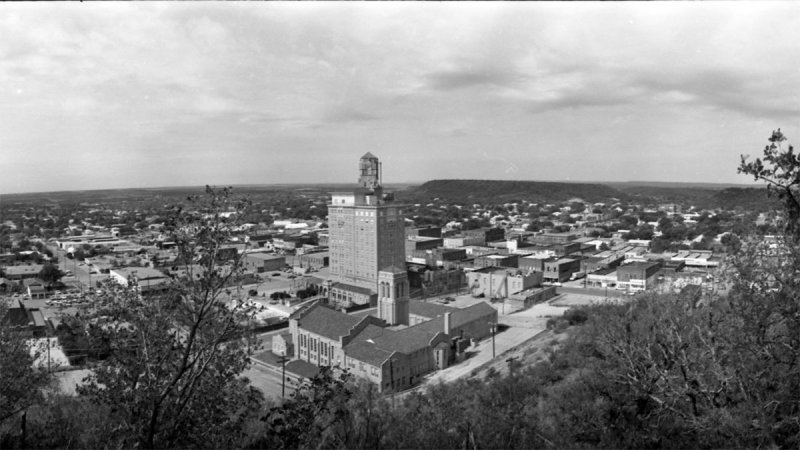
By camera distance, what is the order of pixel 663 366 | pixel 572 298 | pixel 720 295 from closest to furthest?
pixel 720 295
pixel 663 366
pixel 572 298

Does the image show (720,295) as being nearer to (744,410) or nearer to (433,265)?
(744,410)

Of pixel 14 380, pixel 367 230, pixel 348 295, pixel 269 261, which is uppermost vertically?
pixel 14 380

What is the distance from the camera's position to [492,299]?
101 ft

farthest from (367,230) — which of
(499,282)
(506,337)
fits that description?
(506,337)

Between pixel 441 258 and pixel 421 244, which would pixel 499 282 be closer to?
pixel 441 258

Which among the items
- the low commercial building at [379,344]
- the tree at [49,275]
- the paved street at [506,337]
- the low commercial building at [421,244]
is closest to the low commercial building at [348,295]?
the paved street at [506,337]

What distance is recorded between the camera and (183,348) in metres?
3.98

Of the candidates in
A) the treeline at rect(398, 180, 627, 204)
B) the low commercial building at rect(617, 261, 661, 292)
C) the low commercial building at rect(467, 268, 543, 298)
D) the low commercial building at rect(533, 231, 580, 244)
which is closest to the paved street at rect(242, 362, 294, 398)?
the low commercial building at rect(467, 268, 543, 298)

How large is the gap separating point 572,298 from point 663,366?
86.1 ft

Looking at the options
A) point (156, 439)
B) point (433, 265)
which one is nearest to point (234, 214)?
point (156, 439)

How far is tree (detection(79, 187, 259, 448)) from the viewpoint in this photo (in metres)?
3.81

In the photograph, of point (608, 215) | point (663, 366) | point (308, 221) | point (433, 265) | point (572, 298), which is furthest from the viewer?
point (608, 215)

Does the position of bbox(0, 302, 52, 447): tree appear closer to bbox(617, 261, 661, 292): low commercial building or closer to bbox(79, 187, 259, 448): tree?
bbox(79, 187, 259, 448): tree

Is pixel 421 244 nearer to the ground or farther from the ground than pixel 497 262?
farther from the ground
